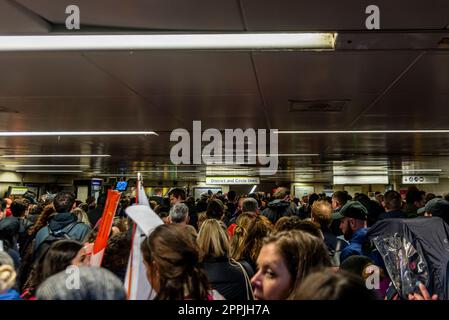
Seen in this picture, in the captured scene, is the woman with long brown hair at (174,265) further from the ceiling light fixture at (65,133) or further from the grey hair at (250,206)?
the ceiling light fixture at (65,133)

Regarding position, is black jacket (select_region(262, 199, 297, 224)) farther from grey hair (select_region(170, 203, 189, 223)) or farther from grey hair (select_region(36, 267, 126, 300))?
grey hair (select_region(36, 267, 126, 300))

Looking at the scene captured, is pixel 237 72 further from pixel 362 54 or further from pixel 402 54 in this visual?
pixel 402 54

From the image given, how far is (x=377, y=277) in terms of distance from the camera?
1.99m

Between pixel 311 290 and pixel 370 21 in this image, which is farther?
pixel 370 21

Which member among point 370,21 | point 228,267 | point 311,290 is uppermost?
point 370,21

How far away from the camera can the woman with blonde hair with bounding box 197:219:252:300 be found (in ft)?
7.77

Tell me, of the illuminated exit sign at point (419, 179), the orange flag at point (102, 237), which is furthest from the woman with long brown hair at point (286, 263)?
the illuminated exit sign at point (419, 179)

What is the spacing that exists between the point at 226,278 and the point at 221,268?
0.08m

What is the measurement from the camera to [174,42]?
95.3 inches

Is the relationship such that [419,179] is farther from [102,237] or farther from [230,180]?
[102,237]

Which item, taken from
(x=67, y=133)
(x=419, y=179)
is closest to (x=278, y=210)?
(x=67, y=133)

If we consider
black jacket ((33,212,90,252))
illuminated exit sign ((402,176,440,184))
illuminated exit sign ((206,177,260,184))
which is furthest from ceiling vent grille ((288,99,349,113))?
illuminated exit sign ((402,176,440,184))
